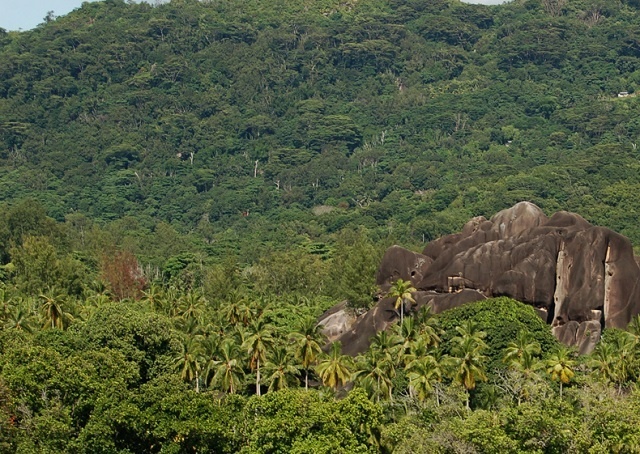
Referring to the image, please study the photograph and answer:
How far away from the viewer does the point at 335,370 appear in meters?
77.8

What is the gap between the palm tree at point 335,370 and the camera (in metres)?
77.6

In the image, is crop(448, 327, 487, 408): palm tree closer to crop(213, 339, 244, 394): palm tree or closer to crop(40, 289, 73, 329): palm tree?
crop(213, 339, 244, 394): palm tree

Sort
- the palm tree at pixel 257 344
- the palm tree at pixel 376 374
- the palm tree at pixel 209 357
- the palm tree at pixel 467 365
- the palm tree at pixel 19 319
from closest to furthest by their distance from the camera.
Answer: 1. the palm tree at pixel 376 374
2. the palm tree at pixel 467 365
3. the palm tree at pixel 209 357
4. the palm tree at pixel 257 344
5. the palm tree at pixel 19 319

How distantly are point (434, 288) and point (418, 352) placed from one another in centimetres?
2001

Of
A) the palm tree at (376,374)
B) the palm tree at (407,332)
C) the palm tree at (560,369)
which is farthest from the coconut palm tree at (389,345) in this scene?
the palm tree at (560,369)

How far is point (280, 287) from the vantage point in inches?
5748

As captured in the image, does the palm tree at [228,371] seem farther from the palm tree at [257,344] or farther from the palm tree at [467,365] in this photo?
the palm tree at [467,365]

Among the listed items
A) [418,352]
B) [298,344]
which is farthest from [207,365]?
[418,352]

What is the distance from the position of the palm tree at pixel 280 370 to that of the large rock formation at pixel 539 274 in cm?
1457

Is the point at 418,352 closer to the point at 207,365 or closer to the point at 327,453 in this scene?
the point at 207,365

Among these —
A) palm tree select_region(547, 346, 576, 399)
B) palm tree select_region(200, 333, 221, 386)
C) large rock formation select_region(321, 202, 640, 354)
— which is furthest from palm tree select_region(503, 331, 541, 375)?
palm tree select_region(200, 333, 221, 386)

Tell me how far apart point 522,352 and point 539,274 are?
1724 centimetres

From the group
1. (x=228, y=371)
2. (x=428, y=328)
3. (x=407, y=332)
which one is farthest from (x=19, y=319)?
(x=428, y=328)

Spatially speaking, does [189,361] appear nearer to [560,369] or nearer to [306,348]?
[306,348]
